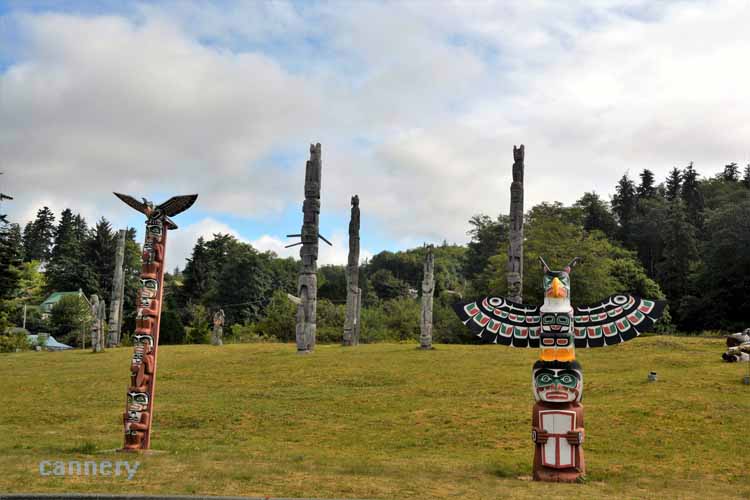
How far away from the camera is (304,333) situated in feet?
84.4

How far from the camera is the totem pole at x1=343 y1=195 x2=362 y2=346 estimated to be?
32.1 m

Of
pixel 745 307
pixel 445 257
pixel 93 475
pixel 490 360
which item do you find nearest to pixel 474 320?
pixel 93 475

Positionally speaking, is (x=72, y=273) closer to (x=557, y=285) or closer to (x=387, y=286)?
(x=387, y=286)

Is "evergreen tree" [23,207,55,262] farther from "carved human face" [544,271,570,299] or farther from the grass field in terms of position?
"carved human face" [544,271,570,299]

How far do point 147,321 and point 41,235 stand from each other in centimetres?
8855

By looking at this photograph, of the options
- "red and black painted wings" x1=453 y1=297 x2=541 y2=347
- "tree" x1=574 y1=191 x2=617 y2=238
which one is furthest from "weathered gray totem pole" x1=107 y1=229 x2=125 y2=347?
"tree" x1=574 y1=191 x2=617 y2=238

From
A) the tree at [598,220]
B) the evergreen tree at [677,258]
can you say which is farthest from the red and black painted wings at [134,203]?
the tree at [598,220]

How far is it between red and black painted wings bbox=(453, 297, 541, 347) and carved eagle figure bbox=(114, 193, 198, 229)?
203 inches

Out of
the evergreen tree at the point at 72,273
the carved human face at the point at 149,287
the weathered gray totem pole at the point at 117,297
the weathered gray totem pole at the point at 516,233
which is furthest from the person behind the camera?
the evergreen tree at the point at 72,273

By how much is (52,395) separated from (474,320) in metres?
12.4

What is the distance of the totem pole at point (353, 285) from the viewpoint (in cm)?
3212

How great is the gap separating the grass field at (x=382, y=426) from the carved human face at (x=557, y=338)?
1.83m

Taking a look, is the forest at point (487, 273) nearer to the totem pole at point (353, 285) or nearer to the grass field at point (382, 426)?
the totem pole at point (353, 285)

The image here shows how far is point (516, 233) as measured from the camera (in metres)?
28.5
